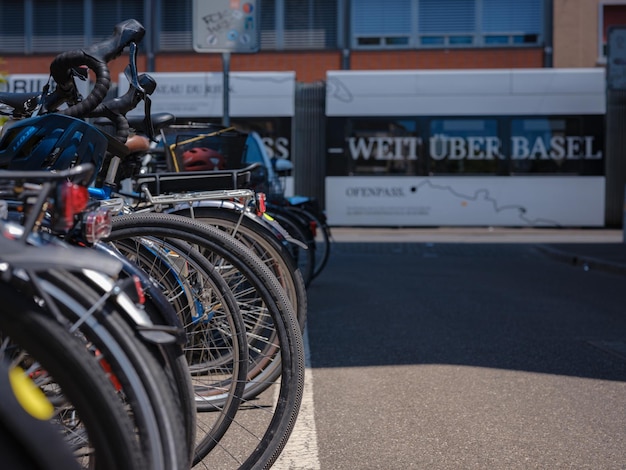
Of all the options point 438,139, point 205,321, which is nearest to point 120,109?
point 205,321

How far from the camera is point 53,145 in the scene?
2467 mm

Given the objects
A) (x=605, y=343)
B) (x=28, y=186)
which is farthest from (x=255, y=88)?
(x=28, y=186)

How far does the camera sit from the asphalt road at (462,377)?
358cm

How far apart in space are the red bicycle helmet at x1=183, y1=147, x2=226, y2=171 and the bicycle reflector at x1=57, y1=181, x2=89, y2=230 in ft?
14.2

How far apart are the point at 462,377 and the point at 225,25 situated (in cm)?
535

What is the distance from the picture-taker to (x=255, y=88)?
18406 millimetres

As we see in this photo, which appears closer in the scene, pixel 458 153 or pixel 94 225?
pixel 94 225

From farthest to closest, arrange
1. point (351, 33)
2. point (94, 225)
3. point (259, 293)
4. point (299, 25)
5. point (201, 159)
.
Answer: point (299, 25)
point (351, 33)
point (201, 159)
point (259, 293)
point (94, 225)

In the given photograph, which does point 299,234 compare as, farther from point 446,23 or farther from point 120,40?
point 446,23

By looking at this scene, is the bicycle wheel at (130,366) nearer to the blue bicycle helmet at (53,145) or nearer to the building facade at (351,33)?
the blue bicycle helmet at (53,145)

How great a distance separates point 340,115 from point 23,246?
17211mm

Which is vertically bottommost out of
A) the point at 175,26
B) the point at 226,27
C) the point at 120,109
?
the point at 120,109

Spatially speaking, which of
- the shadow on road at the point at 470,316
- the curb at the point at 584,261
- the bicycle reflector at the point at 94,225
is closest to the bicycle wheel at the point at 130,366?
the bicycle reflector at the point at 94,225

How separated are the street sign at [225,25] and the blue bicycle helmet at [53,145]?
22.1 ft
